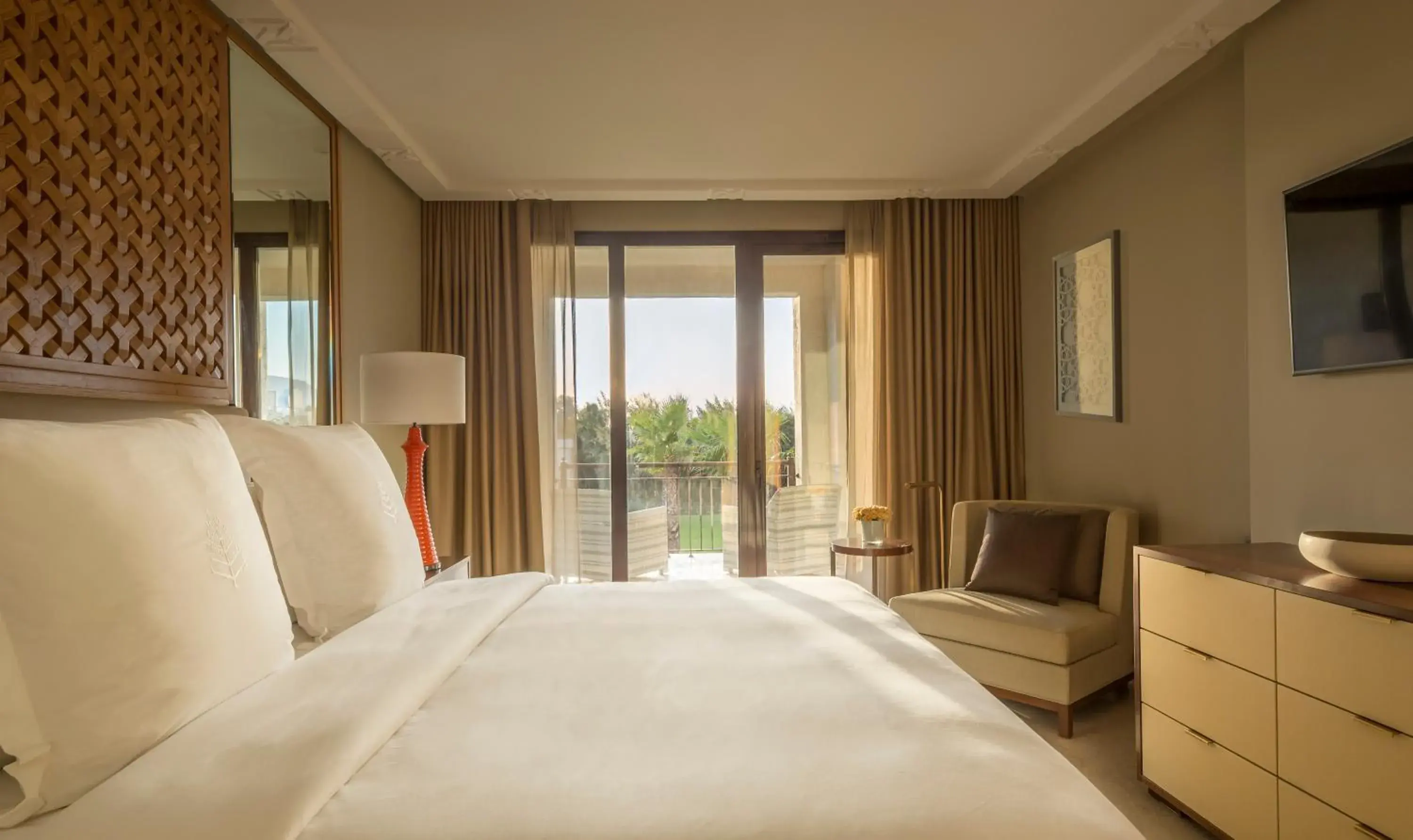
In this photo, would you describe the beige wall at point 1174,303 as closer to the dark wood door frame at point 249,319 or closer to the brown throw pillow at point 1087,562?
the brown throw pillow at point 1087,562

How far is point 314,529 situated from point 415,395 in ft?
4.24

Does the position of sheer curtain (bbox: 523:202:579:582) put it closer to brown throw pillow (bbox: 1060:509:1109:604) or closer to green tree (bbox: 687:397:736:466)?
green tree (bbox: 687:397:736:466)

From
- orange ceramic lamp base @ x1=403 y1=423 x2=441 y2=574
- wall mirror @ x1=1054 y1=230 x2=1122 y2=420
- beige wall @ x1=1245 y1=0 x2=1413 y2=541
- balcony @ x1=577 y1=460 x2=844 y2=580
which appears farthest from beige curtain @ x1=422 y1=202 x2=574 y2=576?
beige wall @ x1=1245 y1=0 x2=1413 y2=541

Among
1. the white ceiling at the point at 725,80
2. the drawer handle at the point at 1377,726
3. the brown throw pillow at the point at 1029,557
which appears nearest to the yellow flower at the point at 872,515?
the brown throw pillow at the point at 1029,557

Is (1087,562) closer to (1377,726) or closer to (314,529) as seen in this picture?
(1377,726)

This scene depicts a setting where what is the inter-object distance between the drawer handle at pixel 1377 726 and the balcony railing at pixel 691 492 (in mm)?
3114

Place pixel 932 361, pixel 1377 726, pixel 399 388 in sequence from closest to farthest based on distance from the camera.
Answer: pixel 1377 726 → pixel 399 388 → pixel 932 361

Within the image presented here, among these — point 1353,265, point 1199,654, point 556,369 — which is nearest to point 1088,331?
point 1353,265

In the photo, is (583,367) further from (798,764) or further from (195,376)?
(798,764)

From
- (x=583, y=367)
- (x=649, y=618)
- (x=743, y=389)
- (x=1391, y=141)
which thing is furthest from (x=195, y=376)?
(x=1391, y=141)

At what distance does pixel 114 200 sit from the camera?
6.15ft

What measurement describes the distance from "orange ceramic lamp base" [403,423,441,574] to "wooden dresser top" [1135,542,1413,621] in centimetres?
272

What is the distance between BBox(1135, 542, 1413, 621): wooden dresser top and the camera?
1.69m

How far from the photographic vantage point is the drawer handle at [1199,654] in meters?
2.21
